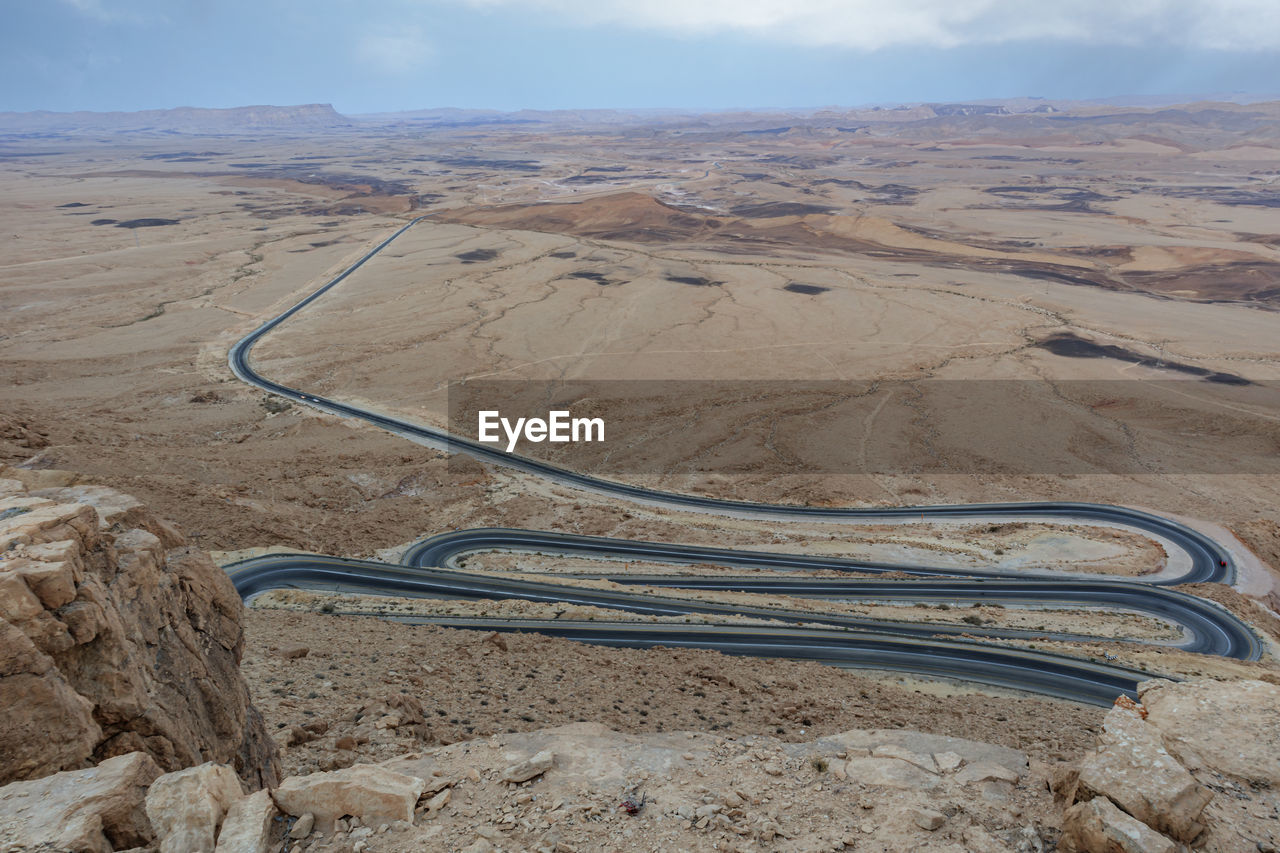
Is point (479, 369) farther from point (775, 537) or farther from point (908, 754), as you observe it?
point (908, 754)

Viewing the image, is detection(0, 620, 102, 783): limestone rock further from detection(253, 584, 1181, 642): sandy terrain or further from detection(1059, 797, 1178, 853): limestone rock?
detection(253, 584, 1181, 642): sandy terrain

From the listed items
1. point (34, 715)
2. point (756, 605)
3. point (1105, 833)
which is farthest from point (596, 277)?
point (1105, 833)

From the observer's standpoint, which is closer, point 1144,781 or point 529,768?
point 1144,781

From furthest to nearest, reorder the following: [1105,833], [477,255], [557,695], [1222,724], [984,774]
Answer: [477,255] → [557,695] → [984,774] → [1222,724] → [1105,833]

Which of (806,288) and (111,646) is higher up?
(806,288)

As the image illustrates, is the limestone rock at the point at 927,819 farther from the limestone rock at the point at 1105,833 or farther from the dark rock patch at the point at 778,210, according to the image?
the dark rock patch at the point at 778,210
